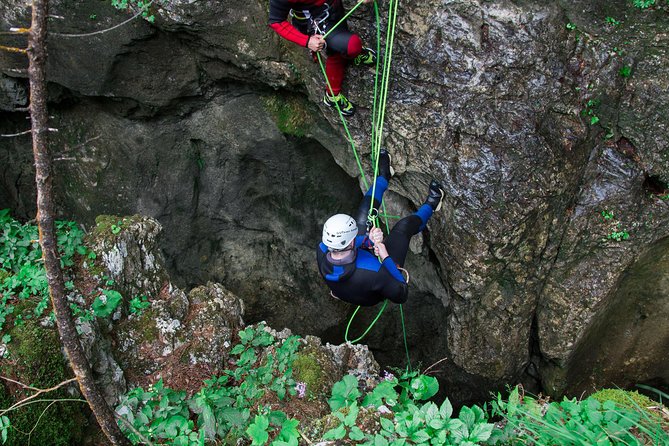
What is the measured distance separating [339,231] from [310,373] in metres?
1.35

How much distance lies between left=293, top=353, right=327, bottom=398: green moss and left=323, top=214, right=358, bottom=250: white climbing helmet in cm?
111

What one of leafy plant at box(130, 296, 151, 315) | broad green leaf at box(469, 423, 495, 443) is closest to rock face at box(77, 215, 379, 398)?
leafy plant at box(130, 296, 151, 315)

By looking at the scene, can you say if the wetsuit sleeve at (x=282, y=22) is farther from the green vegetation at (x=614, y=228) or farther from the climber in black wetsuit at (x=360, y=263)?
the green vegetation at (x=614, y=228)

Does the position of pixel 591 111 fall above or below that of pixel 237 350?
above

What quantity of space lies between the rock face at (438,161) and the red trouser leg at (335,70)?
8.0 inches

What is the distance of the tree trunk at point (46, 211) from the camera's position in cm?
302

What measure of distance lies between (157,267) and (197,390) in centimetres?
155

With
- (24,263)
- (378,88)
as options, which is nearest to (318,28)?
(378,88)

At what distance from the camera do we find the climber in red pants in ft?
15.9

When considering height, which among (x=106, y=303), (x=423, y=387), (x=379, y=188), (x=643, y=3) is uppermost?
(x=643, y=3)

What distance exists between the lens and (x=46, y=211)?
3.34 m

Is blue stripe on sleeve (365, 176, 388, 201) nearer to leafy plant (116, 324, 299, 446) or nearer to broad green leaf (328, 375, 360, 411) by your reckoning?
leafy plant (116, 324, 299, 446)

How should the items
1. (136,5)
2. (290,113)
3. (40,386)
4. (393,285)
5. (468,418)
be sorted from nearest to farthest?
(468,418) → (40,386) → (393,285) → (136,5) → (290,113)

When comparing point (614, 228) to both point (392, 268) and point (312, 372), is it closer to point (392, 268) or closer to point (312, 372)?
point (392, 268)
